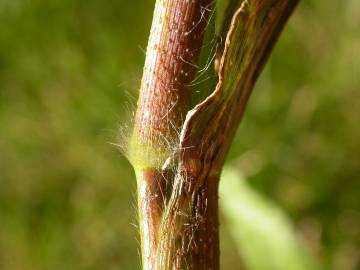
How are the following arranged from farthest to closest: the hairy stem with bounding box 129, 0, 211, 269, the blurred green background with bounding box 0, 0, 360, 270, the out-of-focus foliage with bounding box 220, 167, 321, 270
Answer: the blurred green background with bounding box 0, 0, 360, 270, the out-of-focus foliage with bounding box 220, 167, 321, 270, the hairy stem with bounding box 129, 0, 211, 269

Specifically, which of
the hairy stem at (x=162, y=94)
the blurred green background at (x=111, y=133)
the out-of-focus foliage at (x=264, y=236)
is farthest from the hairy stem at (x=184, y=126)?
the blurred green background at (x=111, y=133)

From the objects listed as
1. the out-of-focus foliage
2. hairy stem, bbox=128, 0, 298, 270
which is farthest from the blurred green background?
hairy stem, bbox=128, 0, 298, 270

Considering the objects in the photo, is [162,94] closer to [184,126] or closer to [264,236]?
[184,126]

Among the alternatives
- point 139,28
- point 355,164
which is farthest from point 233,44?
point 139,28

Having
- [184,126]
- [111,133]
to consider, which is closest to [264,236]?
[111,133]

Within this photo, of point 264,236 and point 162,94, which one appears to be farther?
point 264,236

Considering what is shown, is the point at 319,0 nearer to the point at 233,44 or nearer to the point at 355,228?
the point at 355,228

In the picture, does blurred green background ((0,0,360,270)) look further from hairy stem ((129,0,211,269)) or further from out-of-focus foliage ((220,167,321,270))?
hairy stem ((129,0,211,269))

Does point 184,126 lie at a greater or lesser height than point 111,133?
lesser

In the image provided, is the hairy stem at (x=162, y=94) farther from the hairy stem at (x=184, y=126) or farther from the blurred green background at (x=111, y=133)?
the blurred green background at (x=111, y=133)
